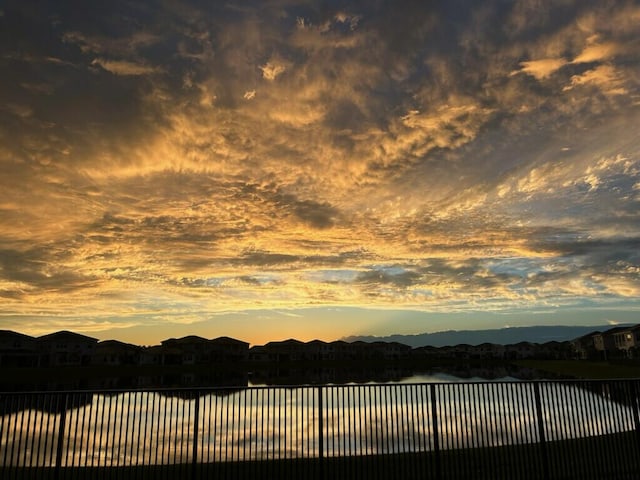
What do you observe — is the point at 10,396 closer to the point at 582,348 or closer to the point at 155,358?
the point at 155,358

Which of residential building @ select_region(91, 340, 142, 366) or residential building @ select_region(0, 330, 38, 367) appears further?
residential building @ select_region(91, 340, 142, 366)

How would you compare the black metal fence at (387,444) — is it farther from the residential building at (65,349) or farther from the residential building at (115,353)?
the residential building at (115,353)

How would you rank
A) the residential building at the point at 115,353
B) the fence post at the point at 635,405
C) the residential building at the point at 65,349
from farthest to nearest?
the residential building at the point at 115,353 → the residential building at the point at 65,349 → the fence post at the point at 635,405

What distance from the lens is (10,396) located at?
38.1 feet

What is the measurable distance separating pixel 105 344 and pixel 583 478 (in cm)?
13711

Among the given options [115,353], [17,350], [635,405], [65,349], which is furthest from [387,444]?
[115,353]

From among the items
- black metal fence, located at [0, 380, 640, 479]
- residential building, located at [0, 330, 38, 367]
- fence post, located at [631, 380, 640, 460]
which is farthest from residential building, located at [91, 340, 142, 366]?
fence post, located at [631, 380, 640, 460]

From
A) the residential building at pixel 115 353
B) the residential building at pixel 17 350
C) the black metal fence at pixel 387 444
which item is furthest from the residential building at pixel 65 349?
the black metal fence at pixel 387 444

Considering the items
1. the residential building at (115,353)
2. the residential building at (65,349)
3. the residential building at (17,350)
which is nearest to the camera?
the residential building at (17,350)

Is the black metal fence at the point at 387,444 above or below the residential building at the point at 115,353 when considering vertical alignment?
below

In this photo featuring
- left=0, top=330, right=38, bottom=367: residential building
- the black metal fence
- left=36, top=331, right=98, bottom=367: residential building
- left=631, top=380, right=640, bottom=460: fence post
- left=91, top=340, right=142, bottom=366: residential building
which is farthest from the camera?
left=91, top=340, right=142, bottom=366: residential building

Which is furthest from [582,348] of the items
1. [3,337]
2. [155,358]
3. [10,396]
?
[10,396]

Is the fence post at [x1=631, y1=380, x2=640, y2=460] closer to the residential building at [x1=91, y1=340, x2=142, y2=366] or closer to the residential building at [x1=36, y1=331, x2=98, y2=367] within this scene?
the residential building at [x1=36, y1=331, x2=98, y2=367]

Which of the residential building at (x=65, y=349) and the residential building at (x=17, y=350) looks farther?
the residential building at (x=65, y=349)
